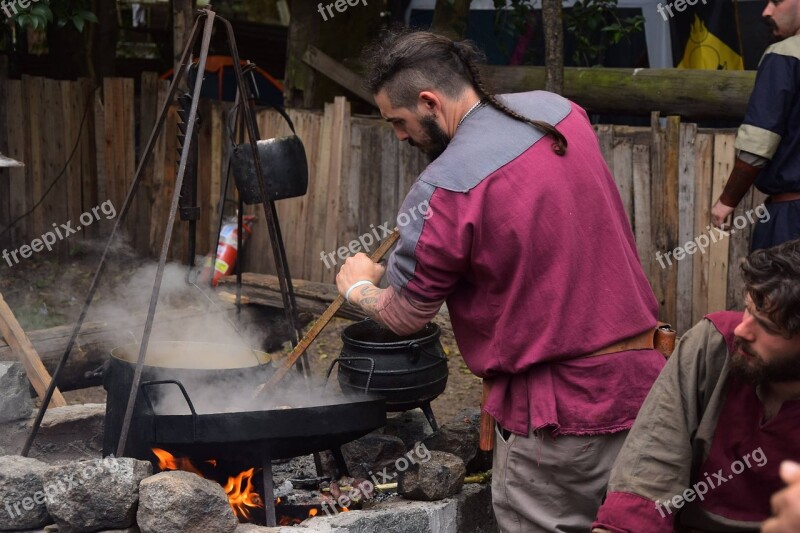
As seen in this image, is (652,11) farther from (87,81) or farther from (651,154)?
(87,81)

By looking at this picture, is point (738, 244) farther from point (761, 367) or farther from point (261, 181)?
point (761, 367)

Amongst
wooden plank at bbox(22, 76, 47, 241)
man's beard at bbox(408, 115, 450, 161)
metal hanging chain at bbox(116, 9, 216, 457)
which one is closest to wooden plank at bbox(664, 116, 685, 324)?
metal hanging chain at bbox(116, 9, 216, 457)

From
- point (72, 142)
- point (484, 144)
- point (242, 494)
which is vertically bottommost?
point (242, 494)

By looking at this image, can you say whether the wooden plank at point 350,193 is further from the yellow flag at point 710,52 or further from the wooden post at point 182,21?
the yellow flag at point 710,52

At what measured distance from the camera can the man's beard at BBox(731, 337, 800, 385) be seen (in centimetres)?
246

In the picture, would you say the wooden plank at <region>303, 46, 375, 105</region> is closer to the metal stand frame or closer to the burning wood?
the metal stand frame

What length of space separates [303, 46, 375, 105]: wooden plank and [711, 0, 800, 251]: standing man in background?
13.5 feet

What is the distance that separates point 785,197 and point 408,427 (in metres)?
2.04

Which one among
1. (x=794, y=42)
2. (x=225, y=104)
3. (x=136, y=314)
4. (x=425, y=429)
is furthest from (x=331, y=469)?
(x=225, y=104)

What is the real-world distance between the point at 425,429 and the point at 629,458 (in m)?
2.19

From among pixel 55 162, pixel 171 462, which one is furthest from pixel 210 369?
pixel 55 162

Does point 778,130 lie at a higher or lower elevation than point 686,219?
higher

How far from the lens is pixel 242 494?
13.5 feet

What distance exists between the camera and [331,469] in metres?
4.57
